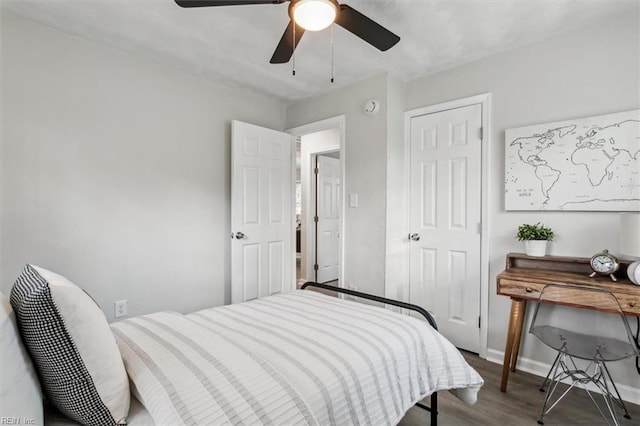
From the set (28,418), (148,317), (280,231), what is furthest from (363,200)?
(28,418)

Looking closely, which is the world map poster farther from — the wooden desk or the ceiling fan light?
the ceiling fan light

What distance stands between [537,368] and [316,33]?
9.71 ft

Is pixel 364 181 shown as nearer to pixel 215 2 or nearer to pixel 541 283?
pixel 541 283

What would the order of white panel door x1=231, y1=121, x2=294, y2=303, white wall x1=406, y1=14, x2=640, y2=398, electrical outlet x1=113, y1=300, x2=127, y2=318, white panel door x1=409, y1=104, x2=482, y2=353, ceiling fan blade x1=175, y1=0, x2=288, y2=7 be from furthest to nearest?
white panel door x1=231, y1=121, x2=294, y2=303, white panel door x1=409, y1=104, x2=482, y2=353, electrical outlet x1=113, y1=300, x2=127, y2=318, white wall x1=406, y1=14, x2=640, y2=398, ceiling fan blade x1=175, y1=0, x2=288, y2=7

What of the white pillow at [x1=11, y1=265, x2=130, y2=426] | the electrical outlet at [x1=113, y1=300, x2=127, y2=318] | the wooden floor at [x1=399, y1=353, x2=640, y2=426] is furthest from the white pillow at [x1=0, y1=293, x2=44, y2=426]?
the electrical outlet at [x1=113, y1=300, x2=127, y2=318]

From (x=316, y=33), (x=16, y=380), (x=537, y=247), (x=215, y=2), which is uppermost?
(x=316, y=33)

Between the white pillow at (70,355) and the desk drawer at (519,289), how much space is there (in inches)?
86.0

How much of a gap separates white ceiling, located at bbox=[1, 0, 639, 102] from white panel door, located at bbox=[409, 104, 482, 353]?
591mm

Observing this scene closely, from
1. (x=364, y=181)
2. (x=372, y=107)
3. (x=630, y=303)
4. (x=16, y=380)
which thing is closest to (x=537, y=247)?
(x=630, y=303)

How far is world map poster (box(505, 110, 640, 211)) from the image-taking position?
204 centimetres

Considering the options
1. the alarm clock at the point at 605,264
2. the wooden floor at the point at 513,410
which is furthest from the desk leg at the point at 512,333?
the alarm clock at the point at 605,264

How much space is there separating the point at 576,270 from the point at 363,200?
5.57 feet

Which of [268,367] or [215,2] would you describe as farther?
[215,2]

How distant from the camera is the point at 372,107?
3.01 metres
